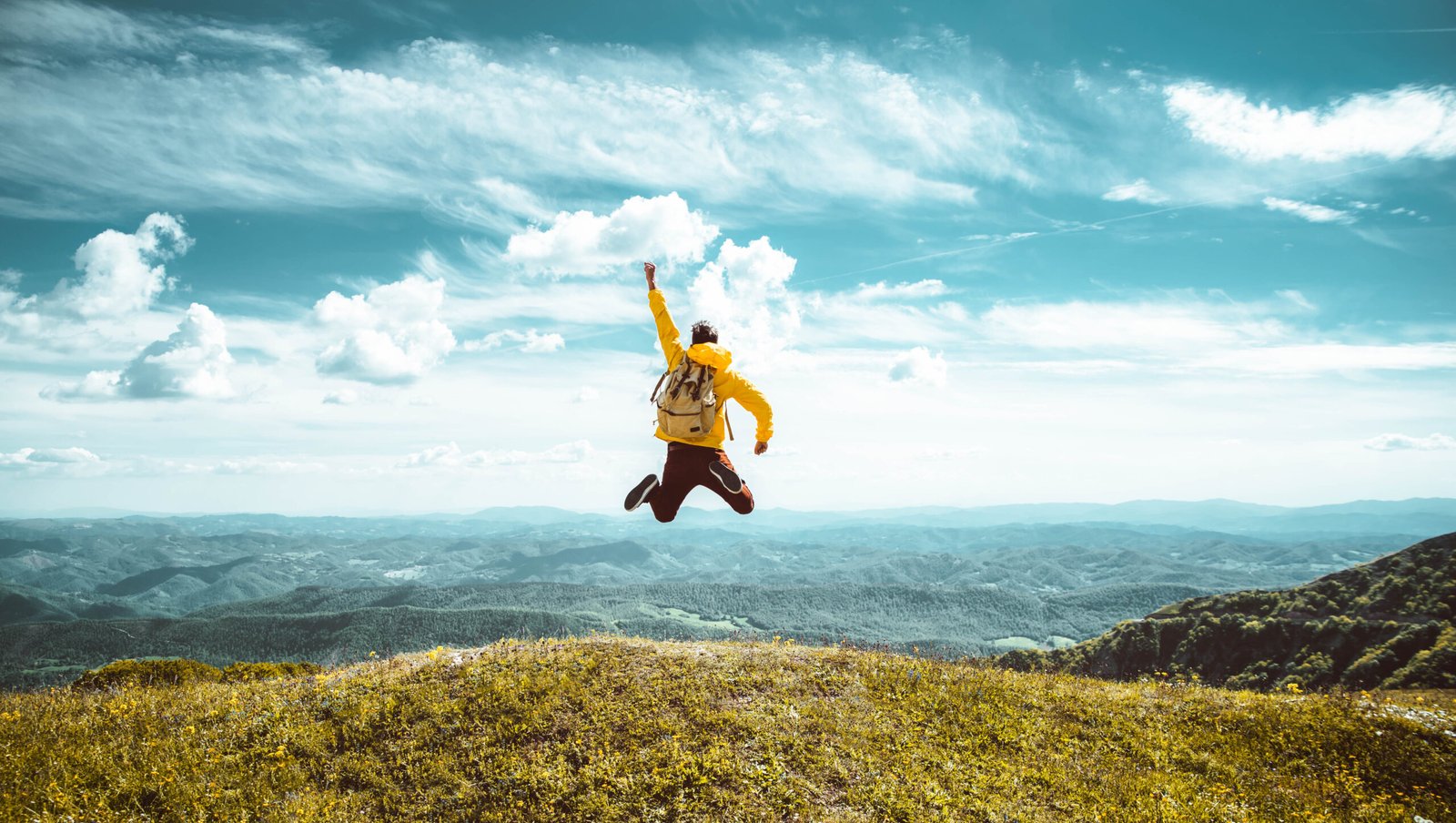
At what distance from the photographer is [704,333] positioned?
9281 mm

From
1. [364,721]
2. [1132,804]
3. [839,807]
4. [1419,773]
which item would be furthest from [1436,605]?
[364,721]

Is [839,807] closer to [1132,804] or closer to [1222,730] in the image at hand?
[1132,804]

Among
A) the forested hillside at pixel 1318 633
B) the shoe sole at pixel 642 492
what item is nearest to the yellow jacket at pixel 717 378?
the shoe sole at pixel 642 492

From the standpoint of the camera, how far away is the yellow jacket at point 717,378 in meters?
8.83

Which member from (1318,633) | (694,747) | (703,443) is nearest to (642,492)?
(703,443)

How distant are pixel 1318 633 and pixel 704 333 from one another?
10128 cm

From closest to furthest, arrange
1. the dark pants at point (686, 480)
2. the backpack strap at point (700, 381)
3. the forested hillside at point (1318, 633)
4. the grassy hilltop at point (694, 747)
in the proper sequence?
the backpack strap at point (700, 381), the dark pants at point (686, 480), the grassy hilltop at point (694, 747), the forested hillside at point (1318, 633)

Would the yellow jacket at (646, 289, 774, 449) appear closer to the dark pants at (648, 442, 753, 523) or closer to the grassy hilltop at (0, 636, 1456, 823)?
the dark pants at (648, 442, 753, 523)

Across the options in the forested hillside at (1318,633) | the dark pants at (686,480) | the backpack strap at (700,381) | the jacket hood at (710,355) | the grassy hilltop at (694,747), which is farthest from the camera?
the forested hillside at (1318,633)

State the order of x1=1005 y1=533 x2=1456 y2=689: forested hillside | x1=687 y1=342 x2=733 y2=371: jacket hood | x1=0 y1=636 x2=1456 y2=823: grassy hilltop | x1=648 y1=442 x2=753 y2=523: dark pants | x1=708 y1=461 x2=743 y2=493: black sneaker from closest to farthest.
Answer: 1. x1=687 y1=342 x2=733 y2=371: jacket hood
2. x1=708 y1=461 x2=743 y2=493: black sneaker
3. x1=648 y1=442 x2=753 y2=523: dark pants
4. x1=0 y1=636 x2=1456 y2=823: grassy hilltop
5. x1=1005 y1=533 x2=1456 y2=689: forested hillside

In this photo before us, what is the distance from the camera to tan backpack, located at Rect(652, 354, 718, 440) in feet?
29.6

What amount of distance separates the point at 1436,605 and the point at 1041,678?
304 feet

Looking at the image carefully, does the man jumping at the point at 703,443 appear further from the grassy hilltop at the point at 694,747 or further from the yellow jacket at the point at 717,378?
the grassy hilltop at the point at 694,747

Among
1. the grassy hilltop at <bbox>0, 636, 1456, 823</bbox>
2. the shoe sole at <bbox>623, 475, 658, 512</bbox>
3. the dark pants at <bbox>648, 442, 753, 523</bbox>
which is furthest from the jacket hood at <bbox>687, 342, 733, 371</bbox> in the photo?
the grassy hilltop at <bbox>0, 636, 1456, 823</bbox>
